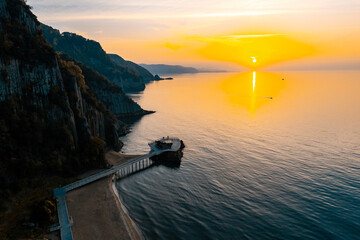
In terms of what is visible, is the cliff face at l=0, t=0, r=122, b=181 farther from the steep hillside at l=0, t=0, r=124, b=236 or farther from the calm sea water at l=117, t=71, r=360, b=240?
the calm sea water at l=117, t=71, r=360, b=240

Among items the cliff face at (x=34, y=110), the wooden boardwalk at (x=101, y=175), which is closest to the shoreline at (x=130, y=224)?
the wooden boardwalk at (x=101, y=175)

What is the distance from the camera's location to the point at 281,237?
42719 millimetres

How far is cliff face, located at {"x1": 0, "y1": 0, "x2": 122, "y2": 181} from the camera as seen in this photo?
54.8m

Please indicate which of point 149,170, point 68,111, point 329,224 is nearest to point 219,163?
point 149,170

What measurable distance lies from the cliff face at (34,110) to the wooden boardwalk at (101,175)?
6.23m

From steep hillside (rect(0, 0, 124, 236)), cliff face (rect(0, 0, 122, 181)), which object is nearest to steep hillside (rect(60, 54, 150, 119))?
steep hillside (rect(0, 0, 124, 236))

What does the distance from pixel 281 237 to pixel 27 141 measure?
61503 mm

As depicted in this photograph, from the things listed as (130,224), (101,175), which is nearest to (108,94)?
(101,175)

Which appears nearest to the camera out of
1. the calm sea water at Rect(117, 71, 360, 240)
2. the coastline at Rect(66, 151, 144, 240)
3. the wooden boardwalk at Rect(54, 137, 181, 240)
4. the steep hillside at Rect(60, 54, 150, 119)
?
the coastline at Rect(66, 151, 144, 240)

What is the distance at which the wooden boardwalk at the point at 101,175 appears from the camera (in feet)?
140

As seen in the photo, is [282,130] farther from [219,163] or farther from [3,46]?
[3,46]

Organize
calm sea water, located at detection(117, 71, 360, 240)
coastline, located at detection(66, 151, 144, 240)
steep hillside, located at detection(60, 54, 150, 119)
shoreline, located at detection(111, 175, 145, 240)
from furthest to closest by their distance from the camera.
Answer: steep hillside, located at detection(60, 54, 150, 119) → calm sea water, located at detection(117, 71, 360, 240) → shoreline, located at detection(111, 175, 145, 240) → coastline, located at detection(66, 151, 144, 240)

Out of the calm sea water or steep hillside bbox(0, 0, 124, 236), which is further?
steep hillside bbox(0, 0, 124, 236)

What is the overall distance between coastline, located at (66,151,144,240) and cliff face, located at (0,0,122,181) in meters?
10.6
